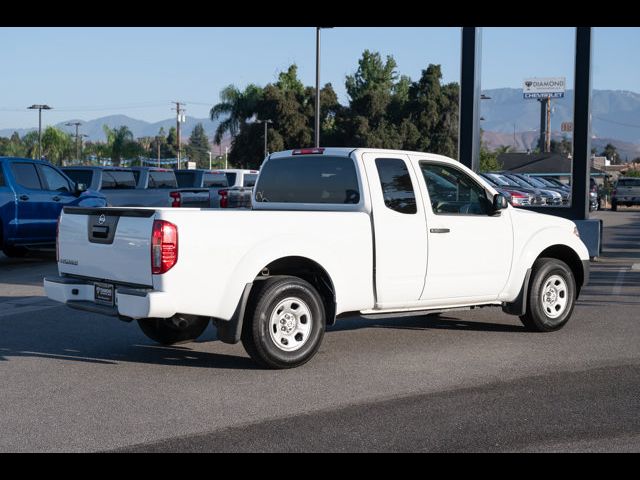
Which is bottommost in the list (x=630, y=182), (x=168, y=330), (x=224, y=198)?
(x=168, y=330)

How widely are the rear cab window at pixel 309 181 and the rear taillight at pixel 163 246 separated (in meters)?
2.08

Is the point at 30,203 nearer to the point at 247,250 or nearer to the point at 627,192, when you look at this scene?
the point at 247,250

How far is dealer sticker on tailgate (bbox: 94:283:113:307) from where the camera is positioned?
302 inches

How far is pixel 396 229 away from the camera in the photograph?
27.9ft

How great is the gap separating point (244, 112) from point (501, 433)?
72.2 meters

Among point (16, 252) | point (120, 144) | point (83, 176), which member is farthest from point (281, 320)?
point (120, 144)

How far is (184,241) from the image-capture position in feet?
23.8

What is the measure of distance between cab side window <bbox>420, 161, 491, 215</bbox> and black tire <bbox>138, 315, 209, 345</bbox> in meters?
2.59

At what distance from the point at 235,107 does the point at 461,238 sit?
228 ft

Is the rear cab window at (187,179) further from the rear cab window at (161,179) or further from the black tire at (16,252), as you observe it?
the black tire at (16,252)

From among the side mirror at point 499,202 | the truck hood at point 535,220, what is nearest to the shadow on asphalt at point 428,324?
the truck hood at point 535,220

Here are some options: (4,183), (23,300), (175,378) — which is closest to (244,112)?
(4,183)

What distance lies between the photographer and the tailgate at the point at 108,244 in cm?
732
